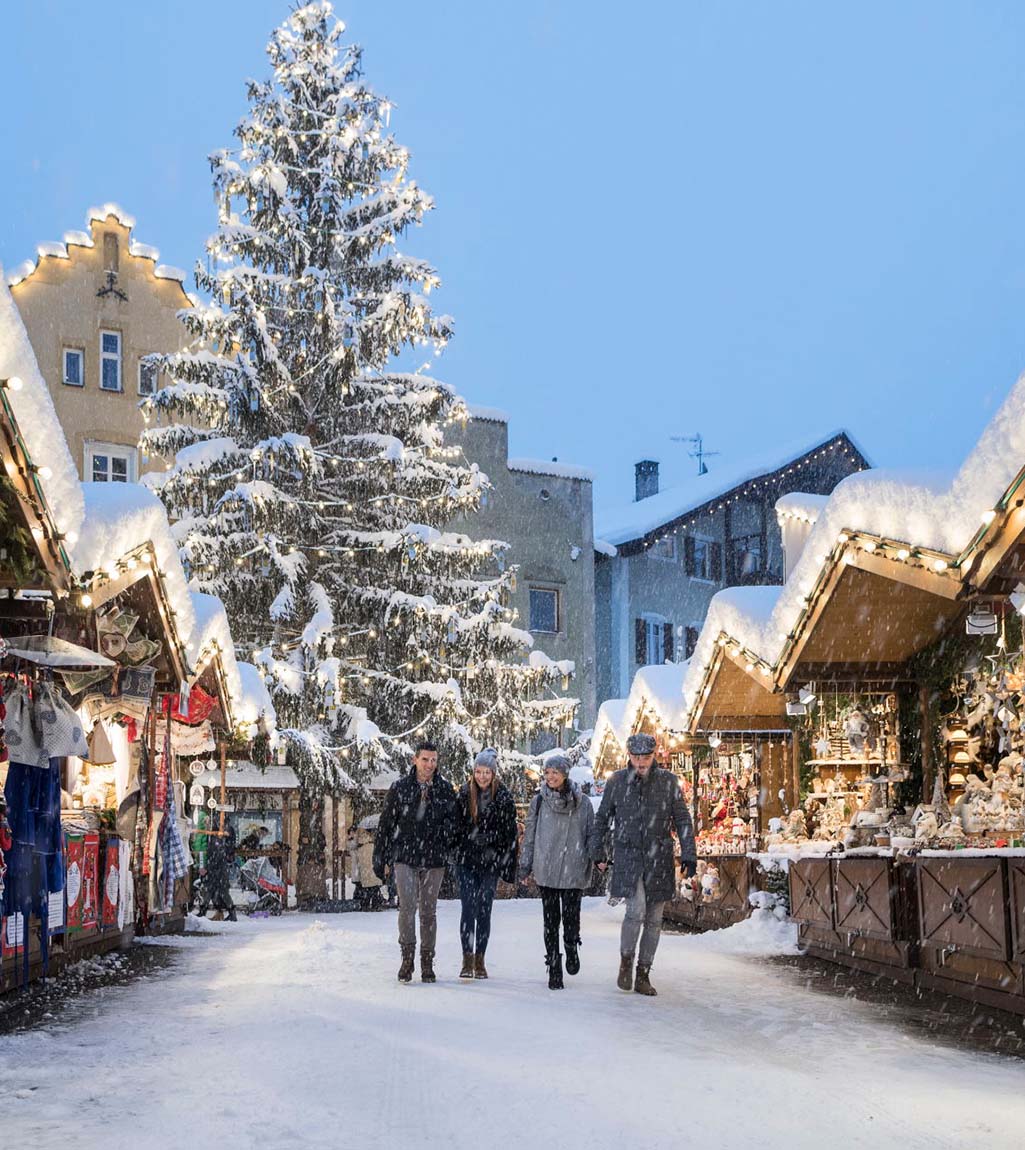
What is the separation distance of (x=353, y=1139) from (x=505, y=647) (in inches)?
993

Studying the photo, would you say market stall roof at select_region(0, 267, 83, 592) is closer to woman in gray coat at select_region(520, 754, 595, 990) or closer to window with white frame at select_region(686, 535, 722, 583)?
woman in gray coat at select_region(520, 754, 595, 990)

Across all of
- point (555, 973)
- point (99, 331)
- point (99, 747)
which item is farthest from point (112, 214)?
point (555, 973)

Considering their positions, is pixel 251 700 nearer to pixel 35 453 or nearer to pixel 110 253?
pixel 35 453

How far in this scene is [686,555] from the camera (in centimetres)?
4475

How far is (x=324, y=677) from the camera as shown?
27.3 metres

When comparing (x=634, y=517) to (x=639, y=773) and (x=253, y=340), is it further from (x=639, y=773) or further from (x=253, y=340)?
(x=639, y=773)

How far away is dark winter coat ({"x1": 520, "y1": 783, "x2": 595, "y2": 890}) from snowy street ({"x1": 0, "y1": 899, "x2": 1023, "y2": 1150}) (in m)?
0.78

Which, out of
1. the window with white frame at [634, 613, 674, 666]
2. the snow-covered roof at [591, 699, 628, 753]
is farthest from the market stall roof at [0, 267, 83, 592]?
the window with white frame at [634, 613, 674, 666]

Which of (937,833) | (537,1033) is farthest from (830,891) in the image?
(537,1033)

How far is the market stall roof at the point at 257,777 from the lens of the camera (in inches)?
1109

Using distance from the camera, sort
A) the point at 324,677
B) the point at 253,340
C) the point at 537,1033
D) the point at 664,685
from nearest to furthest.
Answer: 1. the point at 537,1033
2. the point at 664,685
3. the point at 324,677
4. the point at 253,340

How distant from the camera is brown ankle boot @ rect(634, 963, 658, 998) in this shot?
419 inches

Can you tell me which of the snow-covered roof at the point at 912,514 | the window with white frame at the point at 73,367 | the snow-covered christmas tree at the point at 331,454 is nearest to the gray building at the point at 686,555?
the snow-covered christmas tree at the point at 331,454

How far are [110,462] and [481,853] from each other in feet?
84.4
